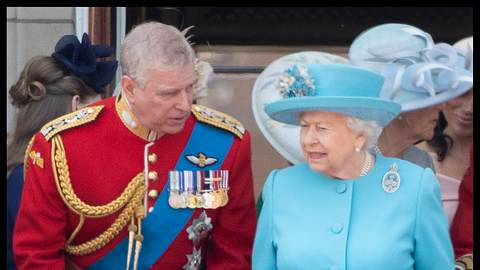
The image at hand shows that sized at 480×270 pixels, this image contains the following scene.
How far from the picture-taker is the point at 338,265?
10.3ft

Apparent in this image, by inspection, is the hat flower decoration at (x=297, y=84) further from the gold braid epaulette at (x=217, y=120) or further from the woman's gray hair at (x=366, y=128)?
the gold braid epaulette at (x=217, y=120)

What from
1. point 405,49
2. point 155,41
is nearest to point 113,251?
point 155,41

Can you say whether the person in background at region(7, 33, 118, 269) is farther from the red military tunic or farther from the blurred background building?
the blurred background building

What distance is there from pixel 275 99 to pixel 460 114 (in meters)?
0.66

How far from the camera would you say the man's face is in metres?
3.26

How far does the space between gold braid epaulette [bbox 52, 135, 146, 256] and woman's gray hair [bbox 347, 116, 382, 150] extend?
2.33ft

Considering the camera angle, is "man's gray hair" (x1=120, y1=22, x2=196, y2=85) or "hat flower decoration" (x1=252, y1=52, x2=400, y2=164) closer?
"hat flower decoration" (x1=252, y1=52, x2=400, y2=164)

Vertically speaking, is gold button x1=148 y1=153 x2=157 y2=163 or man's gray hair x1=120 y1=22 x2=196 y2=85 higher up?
man's gray hair x1=120 y1=22 x2=196 y2=85

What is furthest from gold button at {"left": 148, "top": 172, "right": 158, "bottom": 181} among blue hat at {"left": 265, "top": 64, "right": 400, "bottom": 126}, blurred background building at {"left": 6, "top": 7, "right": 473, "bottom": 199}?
blurred background building at {"left": 6, "top": 7, "right": 473, "bottom": 199}

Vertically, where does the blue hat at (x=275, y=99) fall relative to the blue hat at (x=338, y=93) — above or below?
below

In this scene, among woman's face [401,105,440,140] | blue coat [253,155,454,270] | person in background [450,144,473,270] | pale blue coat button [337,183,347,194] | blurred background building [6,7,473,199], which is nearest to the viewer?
blue coat [253,155,454,270]

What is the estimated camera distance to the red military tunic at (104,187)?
343cm

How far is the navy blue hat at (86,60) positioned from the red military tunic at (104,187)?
0.95ft

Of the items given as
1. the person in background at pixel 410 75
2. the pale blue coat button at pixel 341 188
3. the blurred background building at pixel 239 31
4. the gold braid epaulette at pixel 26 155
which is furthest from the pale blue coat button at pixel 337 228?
the blurred background building at pixel 239 31
